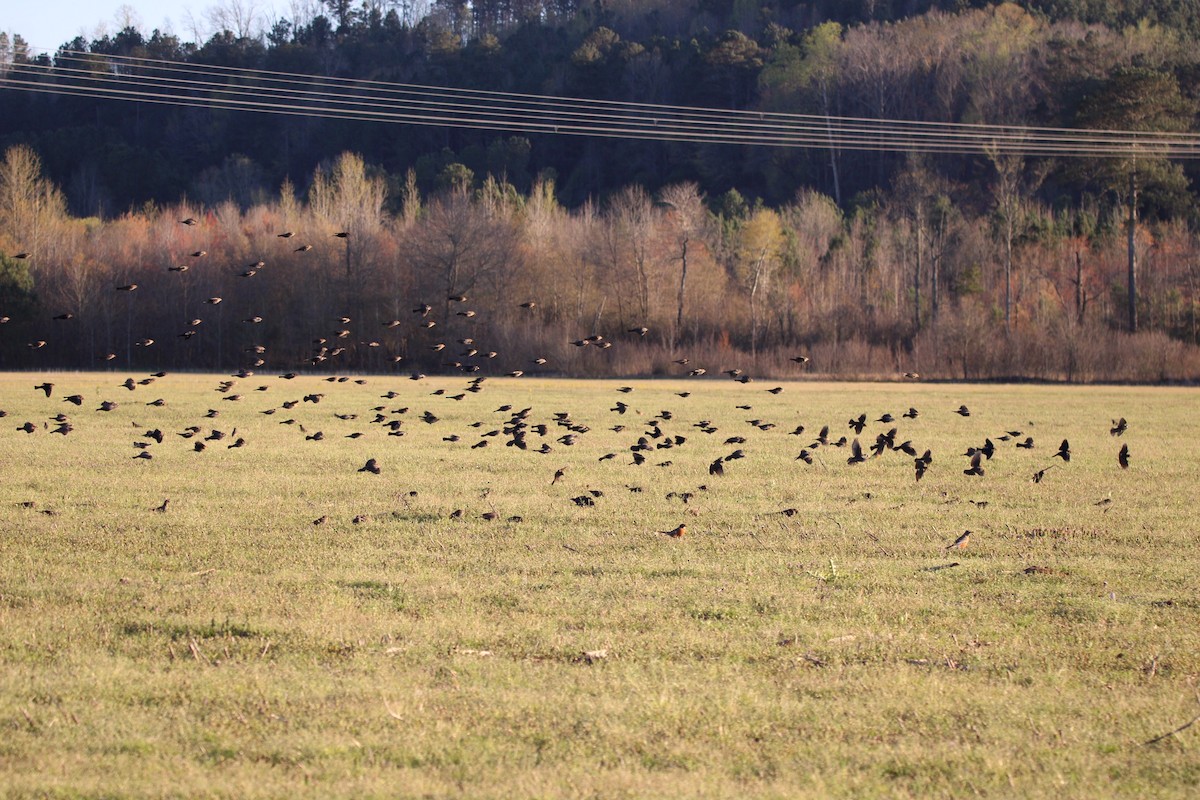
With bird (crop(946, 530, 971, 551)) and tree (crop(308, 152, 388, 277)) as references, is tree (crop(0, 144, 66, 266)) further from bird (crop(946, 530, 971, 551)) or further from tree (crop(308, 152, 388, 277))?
bird (crop(946, 530, 971, 551))

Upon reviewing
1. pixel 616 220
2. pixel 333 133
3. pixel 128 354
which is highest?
pixel 333 133

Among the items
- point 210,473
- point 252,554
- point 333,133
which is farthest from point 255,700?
point 333,133

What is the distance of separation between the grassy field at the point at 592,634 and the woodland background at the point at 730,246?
31.6m

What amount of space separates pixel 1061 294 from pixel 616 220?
90.4ft

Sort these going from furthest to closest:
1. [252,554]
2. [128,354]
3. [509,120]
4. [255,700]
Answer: [509,120], [128,354], [252,554], [255,700]

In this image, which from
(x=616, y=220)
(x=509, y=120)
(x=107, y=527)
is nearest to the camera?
(x=107, y=527)

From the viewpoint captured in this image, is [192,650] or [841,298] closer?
[192,650]

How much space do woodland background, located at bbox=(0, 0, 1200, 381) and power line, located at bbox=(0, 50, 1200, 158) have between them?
71.8 inches

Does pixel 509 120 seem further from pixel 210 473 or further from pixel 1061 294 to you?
pixel 210 473

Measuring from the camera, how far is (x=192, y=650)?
Result: 333 inches

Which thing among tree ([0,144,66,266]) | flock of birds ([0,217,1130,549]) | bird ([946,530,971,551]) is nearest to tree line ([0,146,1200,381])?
tree ([0,144,66,266])

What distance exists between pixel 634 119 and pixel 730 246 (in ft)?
38.8

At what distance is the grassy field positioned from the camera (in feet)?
21.0

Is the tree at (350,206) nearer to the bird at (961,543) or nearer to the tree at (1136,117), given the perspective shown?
Result: the tree at (1136,117)
